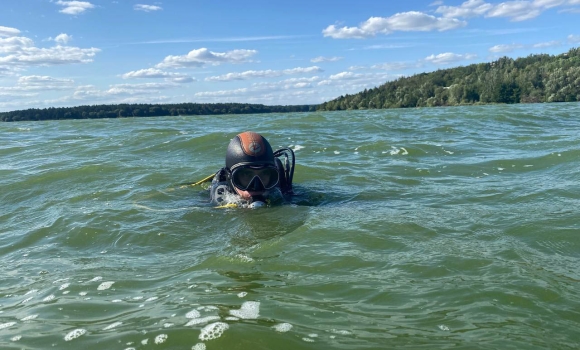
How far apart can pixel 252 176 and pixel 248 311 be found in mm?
3601

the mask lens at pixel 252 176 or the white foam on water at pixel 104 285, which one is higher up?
the mask lens at pixel 252 176

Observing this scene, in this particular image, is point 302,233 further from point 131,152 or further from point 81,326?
point 131,152

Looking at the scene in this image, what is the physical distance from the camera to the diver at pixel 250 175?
6.64 meters

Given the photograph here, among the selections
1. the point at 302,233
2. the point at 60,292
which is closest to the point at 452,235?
the point at 302,233

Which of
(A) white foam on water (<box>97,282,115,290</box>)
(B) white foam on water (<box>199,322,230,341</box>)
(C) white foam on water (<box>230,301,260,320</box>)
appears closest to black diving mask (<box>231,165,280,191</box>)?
(A) white foam on water (<box>97,282,115,290</box>)

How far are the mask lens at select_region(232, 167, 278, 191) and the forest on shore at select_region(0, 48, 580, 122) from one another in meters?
50.9

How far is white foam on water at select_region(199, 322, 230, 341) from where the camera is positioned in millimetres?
2849

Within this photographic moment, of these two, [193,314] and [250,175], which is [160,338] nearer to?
[193,314]

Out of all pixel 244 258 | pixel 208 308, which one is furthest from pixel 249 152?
pixel 208 308

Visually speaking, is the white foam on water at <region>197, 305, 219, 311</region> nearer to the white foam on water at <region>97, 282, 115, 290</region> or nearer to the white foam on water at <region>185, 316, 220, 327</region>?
the white foam on water at <region>185, 316, 220, 327</region>

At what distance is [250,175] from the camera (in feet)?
22.0

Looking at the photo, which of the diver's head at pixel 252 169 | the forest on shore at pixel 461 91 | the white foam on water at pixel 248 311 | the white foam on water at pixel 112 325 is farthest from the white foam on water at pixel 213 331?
the forest on shore at pixel 461 91

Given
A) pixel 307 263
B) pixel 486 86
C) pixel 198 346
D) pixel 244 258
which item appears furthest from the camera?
pixel 486 86

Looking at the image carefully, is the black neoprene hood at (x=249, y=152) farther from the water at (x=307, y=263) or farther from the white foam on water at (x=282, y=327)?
the white foam on water at (x=282, y=327)
